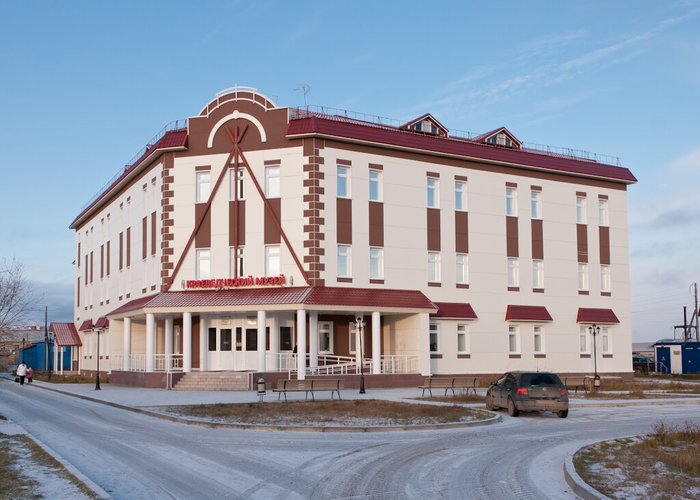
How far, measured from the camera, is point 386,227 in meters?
45.5

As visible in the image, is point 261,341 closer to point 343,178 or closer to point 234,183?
point 234,183

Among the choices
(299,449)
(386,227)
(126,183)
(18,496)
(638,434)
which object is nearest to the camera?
(18,496)

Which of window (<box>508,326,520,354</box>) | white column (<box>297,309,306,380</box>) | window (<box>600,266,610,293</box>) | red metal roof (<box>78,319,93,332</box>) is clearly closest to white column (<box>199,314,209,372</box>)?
white column (<box>297,309,306,380</box>)

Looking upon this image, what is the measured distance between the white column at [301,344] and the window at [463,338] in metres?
11.7

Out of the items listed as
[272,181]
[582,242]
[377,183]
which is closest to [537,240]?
[582,242]

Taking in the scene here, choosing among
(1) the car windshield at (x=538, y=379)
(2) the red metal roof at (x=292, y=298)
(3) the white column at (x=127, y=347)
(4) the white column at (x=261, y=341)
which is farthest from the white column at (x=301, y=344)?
(1) the car windshield at (x=538, y=379)

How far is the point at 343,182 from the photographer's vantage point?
145 ft

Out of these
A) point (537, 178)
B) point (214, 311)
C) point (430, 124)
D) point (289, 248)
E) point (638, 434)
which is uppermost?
point (430, 124)

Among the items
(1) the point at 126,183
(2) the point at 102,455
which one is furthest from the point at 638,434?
→ (1) the point at 126,183

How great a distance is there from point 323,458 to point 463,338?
33304mm

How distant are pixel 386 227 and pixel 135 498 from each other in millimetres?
34736

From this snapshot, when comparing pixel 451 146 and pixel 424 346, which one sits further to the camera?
pixel 451 146

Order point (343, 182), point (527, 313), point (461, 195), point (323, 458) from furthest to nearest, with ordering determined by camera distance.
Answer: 1. point (527, 313)
2. point (461, 195)
3. point (343, 182)
4. point (323, 458)

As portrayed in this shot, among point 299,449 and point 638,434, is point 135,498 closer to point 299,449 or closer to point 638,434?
point 299,449
